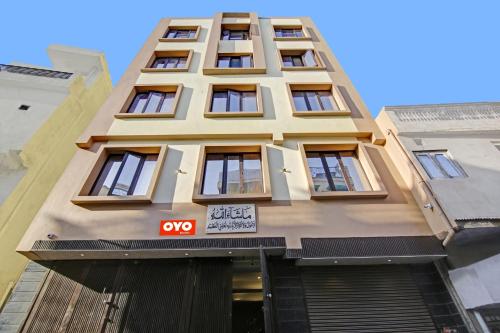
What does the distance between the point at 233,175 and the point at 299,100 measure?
4677 millimetres

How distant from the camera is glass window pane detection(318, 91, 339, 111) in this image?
10.1m

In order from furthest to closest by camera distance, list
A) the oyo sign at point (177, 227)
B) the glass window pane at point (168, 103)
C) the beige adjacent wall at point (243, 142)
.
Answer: the glass window pane at point (168, 103) < the beige adjacent wall at point (243, 142) < the oyo sign at point (177, 227)

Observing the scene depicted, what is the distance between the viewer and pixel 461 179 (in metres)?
6.33

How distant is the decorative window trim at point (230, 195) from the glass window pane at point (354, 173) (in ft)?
8.32

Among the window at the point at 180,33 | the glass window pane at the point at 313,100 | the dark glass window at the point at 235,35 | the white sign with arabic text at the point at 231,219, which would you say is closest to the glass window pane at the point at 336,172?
the glass window pane at the point at 313,100

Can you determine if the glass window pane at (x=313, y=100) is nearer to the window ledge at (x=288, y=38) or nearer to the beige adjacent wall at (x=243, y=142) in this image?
the beige adjacent wall at (x=243, y=142)

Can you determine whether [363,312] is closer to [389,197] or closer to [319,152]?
[389,197]

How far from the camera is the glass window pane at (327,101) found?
33.1 feet

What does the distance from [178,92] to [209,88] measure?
1.24m

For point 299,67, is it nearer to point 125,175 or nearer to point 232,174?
point 232,174

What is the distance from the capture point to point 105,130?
28.0 ft

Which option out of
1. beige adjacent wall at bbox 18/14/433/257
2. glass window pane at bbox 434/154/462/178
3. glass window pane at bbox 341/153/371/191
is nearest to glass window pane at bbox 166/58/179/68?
beige adjacent wall at bbox 18/14/433/257

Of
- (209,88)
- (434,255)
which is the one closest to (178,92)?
(209,88)

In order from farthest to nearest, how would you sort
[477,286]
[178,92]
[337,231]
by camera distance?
1. [178,92]
2. [337,231]
3. [477,286]
